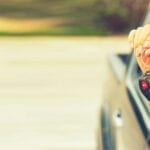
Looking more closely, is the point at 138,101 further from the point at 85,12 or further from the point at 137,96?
the point at 85,12

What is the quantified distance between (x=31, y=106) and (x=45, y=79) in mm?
2422

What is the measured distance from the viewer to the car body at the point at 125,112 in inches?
110

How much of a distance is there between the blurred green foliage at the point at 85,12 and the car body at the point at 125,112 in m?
13.1

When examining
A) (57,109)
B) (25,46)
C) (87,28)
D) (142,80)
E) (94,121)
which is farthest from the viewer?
(87,28)

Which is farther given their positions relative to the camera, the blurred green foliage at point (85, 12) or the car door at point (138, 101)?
the blurred green foliage at point (85, 12)

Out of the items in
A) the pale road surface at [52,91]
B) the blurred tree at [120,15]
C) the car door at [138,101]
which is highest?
the blurred tree at [120,15]

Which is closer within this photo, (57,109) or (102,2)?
(57,109)

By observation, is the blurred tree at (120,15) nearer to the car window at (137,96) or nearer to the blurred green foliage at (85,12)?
the blurred green foliage at (85,12)

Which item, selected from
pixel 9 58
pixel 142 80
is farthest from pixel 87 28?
pixel 142 80

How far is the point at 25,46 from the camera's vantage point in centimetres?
1582

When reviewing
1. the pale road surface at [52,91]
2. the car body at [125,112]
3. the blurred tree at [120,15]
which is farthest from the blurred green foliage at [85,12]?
the car body at [125,112]

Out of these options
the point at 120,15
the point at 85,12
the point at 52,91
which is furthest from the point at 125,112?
the point at 85,12

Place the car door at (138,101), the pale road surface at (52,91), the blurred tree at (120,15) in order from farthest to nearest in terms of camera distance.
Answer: the blurred tree at (120,15)
the pale road surface at (52,91)
the car door at (138,101)

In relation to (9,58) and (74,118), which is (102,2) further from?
(74,118)
